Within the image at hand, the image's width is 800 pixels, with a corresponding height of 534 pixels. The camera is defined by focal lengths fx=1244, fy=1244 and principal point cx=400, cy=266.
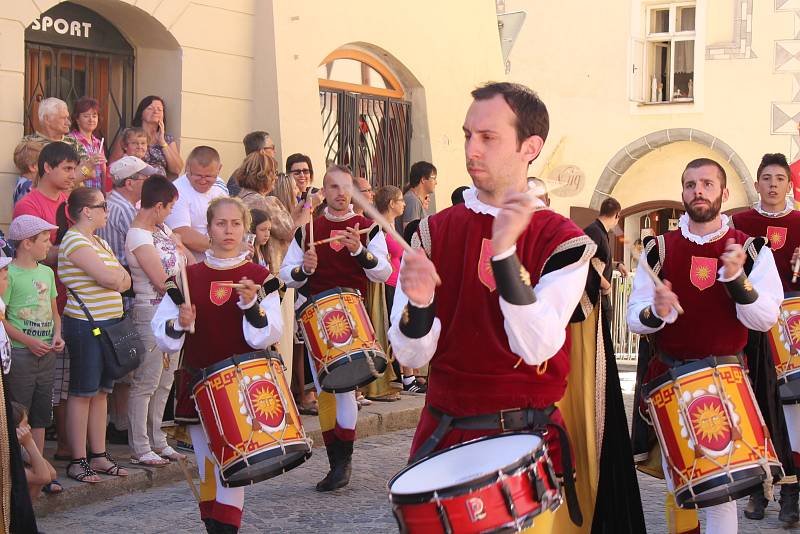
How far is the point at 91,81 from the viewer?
10078mm

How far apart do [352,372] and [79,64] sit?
409 cm

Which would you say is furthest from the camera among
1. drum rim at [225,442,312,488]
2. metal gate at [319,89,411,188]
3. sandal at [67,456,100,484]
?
metal gate at [319,89,411,188]

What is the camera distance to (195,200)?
343 inches

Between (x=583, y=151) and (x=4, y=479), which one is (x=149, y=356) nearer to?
(x=4, y=479)

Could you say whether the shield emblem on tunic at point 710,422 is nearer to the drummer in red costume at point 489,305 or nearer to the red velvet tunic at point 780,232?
the drummer in red costume at point 489,305

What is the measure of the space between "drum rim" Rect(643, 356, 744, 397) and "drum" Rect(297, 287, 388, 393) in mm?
2276

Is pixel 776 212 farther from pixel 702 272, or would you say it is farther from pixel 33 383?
pixel 33 383

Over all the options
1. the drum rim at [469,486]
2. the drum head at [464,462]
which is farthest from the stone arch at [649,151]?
the drum rim at [469,486]

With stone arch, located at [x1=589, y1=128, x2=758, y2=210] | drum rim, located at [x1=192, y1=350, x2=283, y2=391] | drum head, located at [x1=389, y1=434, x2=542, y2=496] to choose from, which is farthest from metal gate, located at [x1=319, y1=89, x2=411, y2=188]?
stone arch, located at [x1=589, y1=128, x2=758, y2=210]

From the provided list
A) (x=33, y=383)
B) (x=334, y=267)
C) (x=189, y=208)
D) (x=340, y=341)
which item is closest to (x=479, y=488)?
(x=340, y=341)

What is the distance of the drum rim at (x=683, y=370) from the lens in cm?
525

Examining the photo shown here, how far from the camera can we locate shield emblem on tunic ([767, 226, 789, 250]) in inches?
291

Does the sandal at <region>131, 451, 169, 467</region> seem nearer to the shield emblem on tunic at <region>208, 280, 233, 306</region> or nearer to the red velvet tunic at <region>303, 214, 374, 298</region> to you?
the red velvet tunic at <region>303, 214, 374, 298</region>

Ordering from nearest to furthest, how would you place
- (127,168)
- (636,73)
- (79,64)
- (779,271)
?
(779,271) → (127,168) → (79,64) → (636,73)
